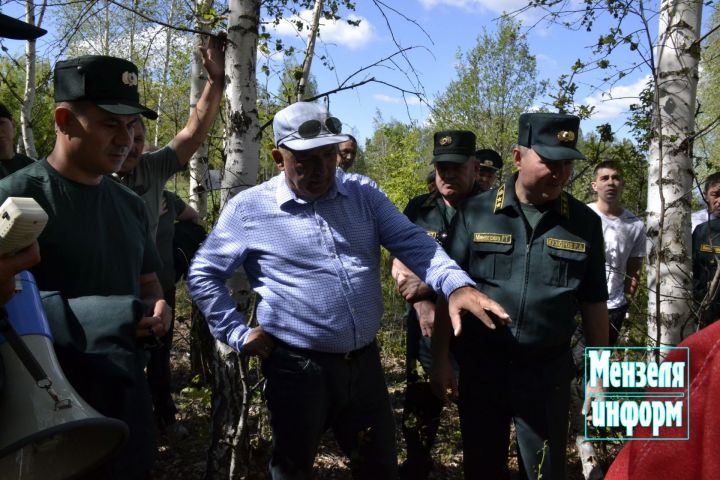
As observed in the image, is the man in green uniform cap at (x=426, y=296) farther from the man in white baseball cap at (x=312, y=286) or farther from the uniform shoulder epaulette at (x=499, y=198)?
the man in white baseball cap at (x=312, y=286)

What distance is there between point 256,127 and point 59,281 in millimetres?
1666

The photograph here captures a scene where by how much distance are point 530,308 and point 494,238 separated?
0.39 meters

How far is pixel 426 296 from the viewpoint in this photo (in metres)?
3.53

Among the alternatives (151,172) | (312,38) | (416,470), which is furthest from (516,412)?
(312,38)

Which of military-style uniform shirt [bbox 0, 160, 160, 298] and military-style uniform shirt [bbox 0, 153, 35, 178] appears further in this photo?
military-style uniform shirt [bbox 0, 153, 35, 178]

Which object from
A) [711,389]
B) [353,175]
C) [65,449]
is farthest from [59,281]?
[711,389]

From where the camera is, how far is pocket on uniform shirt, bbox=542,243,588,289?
2807 millimetres

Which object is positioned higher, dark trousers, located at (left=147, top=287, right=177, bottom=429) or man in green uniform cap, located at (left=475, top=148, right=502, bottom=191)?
man in green uniform cap, located at (left=475, top=148, right=502, bottom=191)

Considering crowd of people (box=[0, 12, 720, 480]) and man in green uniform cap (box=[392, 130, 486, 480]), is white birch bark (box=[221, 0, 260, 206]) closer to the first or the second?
crowd of people (box=[0, 12, 720, 480])

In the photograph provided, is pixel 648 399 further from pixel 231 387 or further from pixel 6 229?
pixel 231 387

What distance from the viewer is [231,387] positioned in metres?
3.40

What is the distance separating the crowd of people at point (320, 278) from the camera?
6.76ft

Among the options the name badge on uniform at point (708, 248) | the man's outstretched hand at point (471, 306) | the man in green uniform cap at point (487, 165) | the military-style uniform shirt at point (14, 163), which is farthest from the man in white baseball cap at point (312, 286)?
the name badge on uniform at point (708, 248)

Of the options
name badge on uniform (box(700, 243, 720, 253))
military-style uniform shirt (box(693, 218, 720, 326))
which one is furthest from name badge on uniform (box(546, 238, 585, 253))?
name badge on uniform (box(700, 243, 720, 253))
